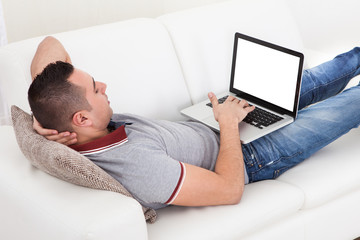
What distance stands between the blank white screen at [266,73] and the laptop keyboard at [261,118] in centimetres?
5

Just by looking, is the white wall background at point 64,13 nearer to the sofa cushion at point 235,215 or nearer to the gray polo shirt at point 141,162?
the gray polo shirt at point 141,162

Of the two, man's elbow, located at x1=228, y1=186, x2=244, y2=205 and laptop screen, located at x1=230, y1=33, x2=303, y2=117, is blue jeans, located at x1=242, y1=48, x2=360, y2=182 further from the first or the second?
man's elbow, located at x1=228, y1=186, x2=244, y2=205

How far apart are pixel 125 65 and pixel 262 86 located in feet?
1.76

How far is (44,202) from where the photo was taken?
155 centimetres

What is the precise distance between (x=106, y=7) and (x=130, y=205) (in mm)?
2677

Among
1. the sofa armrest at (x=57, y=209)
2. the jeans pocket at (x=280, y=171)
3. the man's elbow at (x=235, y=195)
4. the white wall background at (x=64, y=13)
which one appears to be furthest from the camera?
the white wall background at (x=64, y=13)

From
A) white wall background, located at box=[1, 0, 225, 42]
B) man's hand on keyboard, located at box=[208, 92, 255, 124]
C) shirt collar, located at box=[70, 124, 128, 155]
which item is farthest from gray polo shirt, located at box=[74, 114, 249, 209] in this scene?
white wall background, located at box=[1, 0, 225, 42]

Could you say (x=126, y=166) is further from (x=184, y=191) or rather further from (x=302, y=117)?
(x=302, y=117)

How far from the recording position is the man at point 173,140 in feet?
5.38

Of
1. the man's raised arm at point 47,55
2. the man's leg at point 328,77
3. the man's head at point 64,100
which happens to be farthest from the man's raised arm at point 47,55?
the man's leg at point 328,77

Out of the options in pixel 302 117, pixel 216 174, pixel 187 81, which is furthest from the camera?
pixel 187 81

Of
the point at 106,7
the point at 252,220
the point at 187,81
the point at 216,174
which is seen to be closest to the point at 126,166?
the point at 216,174

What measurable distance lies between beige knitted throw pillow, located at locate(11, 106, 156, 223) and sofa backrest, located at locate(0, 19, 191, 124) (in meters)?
0.34

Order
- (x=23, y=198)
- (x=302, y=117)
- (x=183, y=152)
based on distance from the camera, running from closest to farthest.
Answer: (x=23, y=198), (x=183, y=152), (x=302, y=117)
